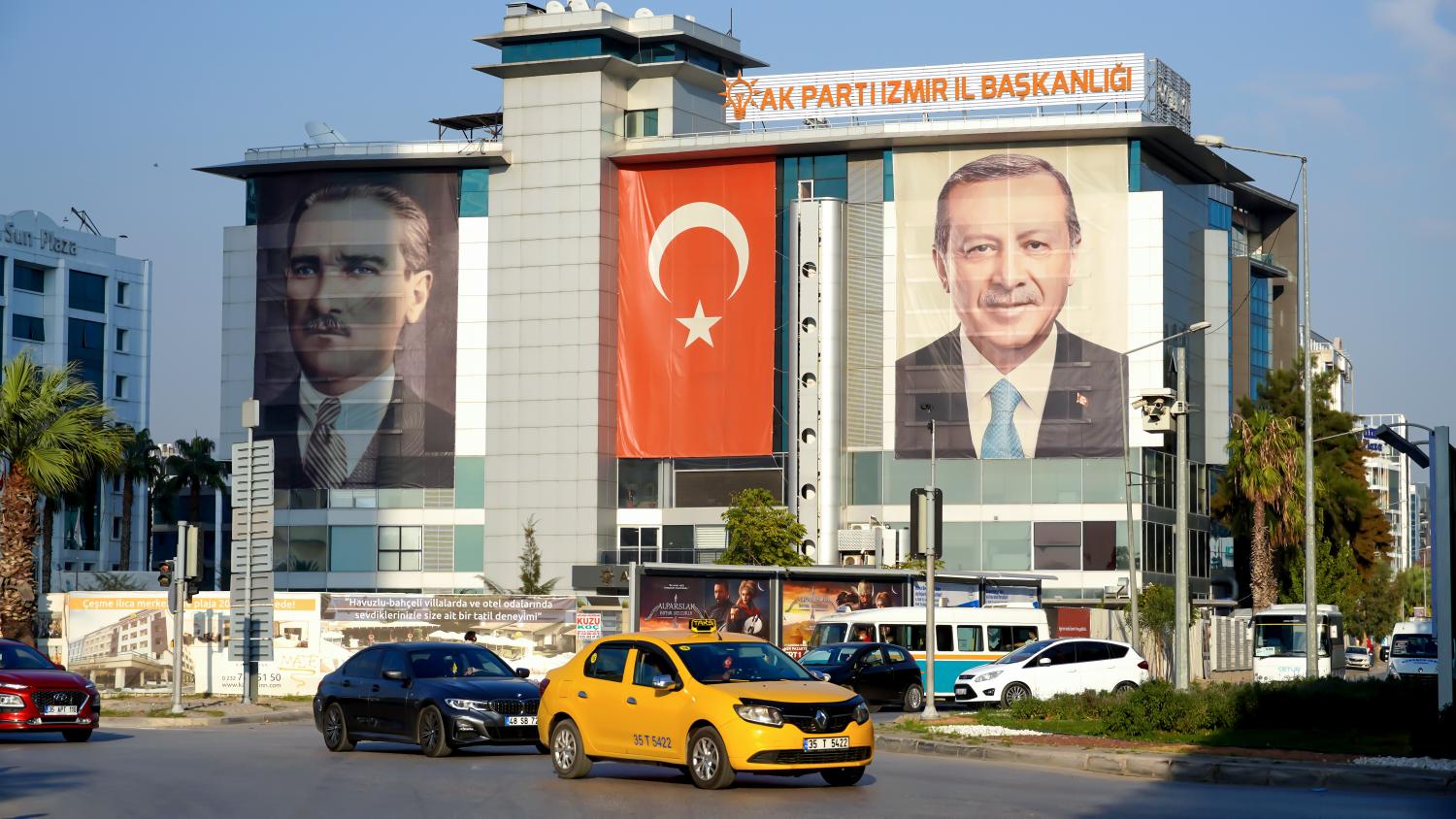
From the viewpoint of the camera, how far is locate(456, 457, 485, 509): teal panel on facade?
→ 285 feet

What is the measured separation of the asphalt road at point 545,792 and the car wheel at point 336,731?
0.98 m

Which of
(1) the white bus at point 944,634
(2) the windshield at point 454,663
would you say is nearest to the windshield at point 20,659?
(2) the windshield at point 454,663

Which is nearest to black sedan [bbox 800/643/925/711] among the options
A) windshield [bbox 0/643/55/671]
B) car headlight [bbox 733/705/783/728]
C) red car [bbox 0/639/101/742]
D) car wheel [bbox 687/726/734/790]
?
red car [bbox 0/639/101/742]

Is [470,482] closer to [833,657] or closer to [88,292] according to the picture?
[833,657]

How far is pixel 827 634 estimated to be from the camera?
4569 centimetres

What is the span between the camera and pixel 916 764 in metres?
24.2

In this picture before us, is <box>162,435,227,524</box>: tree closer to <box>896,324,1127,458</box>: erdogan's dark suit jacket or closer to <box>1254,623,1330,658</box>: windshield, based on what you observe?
<box>896,324,1127,458</box>: erdogan's dark suit jacket

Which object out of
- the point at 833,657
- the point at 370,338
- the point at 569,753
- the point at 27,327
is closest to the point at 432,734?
the point at 569,753

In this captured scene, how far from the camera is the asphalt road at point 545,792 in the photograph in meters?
17.9

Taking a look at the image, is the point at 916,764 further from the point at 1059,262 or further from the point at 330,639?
the point at 1059,262

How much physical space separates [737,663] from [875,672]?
1922 centimetres

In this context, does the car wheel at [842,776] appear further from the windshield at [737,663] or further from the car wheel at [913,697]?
the car wheel at [913,697]

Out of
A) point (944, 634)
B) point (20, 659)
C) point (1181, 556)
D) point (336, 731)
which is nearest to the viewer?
point (336, 731)

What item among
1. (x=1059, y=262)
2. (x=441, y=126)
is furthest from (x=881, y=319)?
(x=441, y=126)
